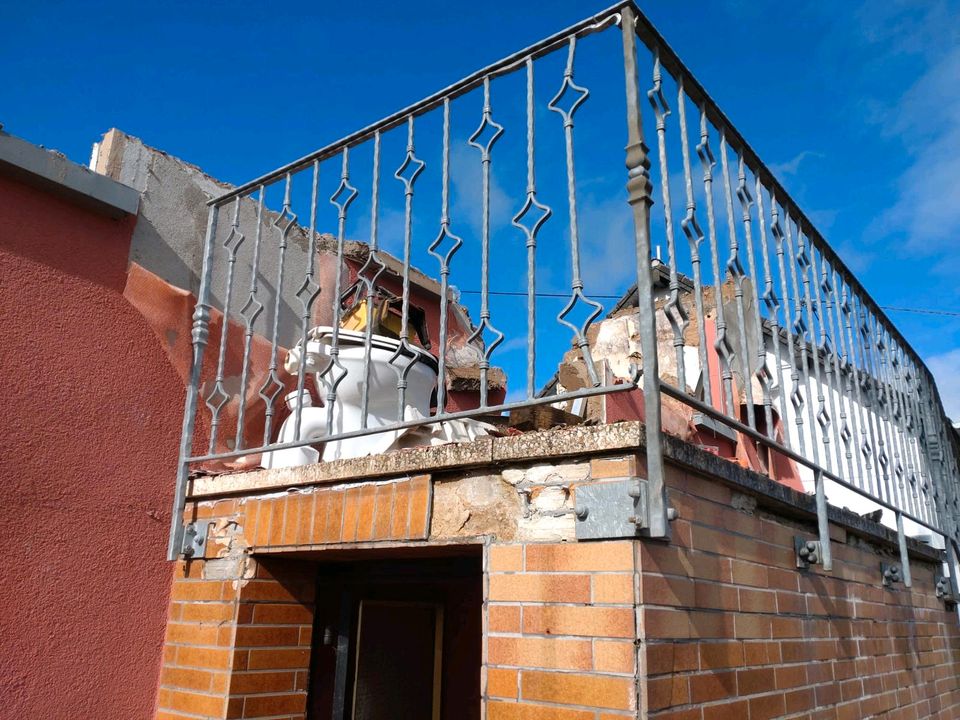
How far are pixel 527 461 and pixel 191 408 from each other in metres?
1.62

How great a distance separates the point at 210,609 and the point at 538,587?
4.62 ft

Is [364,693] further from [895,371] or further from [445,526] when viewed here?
[895,371]

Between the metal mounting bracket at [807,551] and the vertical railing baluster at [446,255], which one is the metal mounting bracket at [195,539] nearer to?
the vertical railing baluster at [446,255]

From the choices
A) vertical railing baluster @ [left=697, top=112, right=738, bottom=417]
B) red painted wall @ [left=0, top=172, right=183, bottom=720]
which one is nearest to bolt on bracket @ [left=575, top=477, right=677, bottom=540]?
vertical railing baluster @ [left=697, top=112, right=738, bottom=417]

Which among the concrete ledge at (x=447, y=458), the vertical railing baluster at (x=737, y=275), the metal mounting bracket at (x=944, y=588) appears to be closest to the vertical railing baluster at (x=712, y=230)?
the vertical railing baluster at (x=737, y=275)

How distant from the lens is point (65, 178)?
112 inches

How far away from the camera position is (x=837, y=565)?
273 cm

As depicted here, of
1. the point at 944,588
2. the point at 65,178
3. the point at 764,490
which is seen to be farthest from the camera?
the point at 944,588

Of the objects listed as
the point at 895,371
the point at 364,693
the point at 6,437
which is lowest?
the point at 364,693

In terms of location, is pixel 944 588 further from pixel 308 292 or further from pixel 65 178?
pixel 65 178

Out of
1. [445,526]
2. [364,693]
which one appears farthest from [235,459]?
[445,526]

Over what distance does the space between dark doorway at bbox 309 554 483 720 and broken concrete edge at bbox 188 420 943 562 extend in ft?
1.67

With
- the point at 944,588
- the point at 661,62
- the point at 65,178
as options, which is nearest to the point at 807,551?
the point at 661,62

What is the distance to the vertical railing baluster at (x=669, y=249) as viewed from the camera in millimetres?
1990
